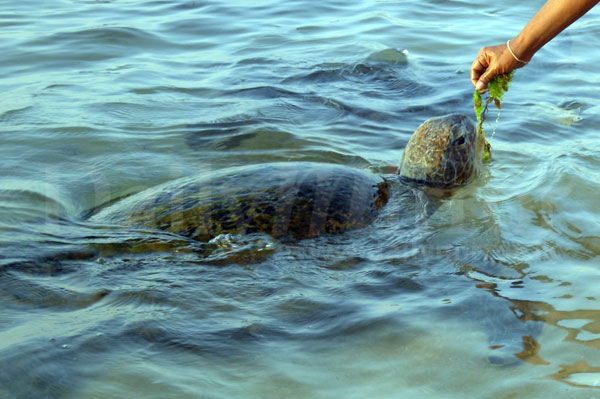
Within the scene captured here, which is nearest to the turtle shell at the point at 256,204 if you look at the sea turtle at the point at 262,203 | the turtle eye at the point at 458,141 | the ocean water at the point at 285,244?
the sea turtle at the point at 262,203

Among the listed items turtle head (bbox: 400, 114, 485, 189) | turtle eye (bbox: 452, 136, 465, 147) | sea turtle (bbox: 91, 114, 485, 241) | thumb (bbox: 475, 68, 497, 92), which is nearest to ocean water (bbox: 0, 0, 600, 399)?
sea turtle (bbox: 91, 114, 485, 241)

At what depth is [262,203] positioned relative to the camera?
3.58 meters

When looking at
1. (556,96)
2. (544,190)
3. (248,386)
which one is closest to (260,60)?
(556,96)

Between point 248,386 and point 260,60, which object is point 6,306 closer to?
point 248,386

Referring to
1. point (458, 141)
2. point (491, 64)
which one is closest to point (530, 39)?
point (491, 64)

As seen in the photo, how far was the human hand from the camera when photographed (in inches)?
133

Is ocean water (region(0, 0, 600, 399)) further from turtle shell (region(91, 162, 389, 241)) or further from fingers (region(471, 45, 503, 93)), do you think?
fingers (region(471, 45, 503, 93))

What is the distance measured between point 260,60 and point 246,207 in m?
4.47

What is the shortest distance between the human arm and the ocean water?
0.98 meters

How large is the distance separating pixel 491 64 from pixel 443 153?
1153 mm

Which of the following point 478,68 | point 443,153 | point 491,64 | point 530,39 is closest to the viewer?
point 530,39

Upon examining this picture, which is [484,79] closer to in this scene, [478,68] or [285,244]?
[478,68]

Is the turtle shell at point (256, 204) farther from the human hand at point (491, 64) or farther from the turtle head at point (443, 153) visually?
the human hand at point (491, 64)

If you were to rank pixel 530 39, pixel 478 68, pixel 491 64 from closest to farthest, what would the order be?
pixel 530 39 → pixel 491 64 → pixel 478 68
